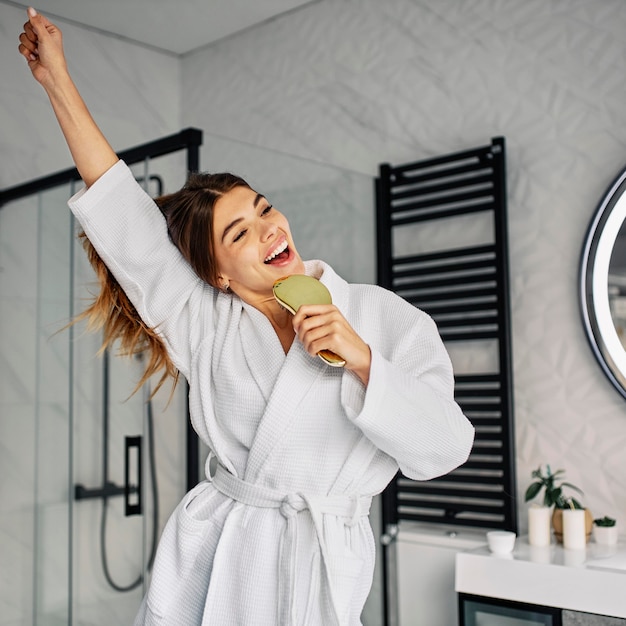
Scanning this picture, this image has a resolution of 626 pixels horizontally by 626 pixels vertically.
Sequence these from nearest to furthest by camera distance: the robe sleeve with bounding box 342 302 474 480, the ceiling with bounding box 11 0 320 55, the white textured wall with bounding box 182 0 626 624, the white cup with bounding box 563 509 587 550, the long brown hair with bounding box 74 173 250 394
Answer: the robe sleeve with bounding box 342 302 474 480
the long brown hair with bounding box 74 173 250 394
the white cup with bounding box 563 509 587 550
the white textured wall with bounding box 182 0 626 624
the ceiling with bounding box 11 0 320 55

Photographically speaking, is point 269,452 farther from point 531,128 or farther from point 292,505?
point 531,128

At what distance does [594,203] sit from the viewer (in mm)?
2447

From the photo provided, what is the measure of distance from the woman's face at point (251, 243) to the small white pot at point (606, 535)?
4.52 feet

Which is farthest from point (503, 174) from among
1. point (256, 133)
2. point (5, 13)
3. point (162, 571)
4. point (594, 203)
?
point (5, 13)

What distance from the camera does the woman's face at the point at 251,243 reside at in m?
1.34

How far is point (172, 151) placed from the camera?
2312mm

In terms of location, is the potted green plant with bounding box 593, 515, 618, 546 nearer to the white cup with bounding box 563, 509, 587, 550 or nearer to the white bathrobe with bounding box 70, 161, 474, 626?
the white cup with bounding box 563, 509, 587, 550

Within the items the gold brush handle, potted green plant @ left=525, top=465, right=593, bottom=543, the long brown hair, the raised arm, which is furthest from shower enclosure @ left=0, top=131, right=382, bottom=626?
the gold brush handle

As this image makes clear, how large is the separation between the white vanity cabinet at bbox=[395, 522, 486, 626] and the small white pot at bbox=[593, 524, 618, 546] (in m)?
0.35

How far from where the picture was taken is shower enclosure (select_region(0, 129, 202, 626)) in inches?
98.1

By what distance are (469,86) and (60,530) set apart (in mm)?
1917

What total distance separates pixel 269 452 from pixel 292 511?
98 mm

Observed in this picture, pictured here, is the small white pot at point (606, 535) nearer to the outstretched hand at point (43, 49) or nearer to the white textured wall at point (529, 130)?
the white textured wall at point (529, 130)

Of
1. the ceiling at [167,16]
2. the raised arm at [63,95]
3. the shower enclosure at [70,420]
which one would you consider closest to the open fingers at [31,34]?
the raised arm at [63,95]
